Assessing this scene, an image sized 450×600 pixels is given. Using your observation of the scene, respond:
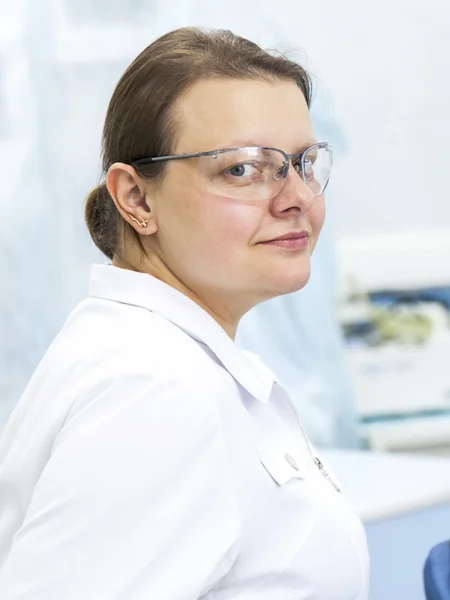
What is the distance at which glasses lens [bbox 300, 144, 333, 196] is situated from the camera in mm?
1222

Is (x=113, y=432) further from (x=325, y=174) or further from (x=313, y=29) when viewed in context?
(x=313, y=29)

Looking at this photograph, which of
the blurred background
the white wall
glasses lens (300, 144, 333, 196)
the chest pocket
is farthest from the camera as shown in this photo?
the white wall

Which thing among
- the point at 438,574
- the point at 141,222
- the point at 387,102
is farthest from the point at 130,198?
the point at 387,102

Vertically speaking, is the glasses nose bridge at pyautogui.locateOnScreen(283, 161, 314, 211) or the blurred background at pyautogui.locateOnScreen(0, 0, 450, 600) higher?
the glasses nose bridge at pyautogui.locateOnScreen(283, 161, 314, 211)

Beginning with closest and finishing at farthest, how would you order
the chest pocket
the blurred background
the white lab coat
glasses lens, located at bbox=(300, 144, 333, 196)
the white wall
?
the white lab coat < the chest pocket < glasses lens, located at bbox=(300, 144, 333, 196) < the blurred background < the white wall

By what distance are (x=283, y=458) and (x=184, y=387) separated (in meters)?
0.22

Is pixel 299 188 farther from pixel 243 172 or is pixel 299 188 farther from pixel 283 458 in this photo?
pixel 283 458

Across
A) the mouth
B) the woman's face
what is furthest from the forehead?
the mouth

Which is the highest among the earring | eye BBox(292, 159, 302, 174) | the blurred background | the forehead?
the forehead

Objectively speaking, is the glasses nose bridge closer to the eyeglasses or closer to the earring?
the eyeglasses

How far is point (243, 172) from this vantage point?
117cm

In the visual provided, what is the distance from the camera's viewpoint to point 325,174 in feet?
4.27

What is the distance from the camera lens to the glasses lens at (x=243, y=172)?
1.16m

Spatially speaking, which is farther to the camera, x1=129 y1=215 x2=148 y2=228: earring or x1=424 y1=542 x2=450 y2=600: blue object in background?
x1=129 y1=215 x2=148 y2=228: earring
